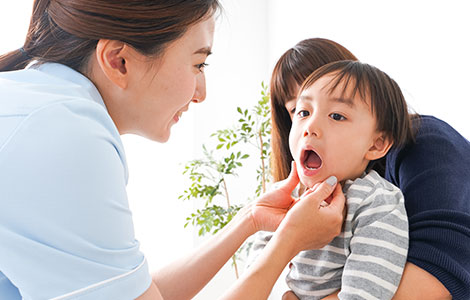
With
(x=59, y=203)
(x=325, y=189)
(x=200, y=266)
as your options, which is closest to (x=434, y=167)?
(x=325, y=189)

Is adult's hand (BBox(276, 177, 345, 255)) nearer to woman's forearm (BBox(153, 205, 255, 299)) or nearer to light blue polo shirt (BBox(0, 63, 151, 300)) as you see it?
woman's forearm (BBox(153, 205, 255, 299))

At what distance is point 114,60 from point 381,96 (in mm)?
635

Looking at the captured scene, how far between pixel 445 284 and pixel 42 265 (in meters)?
0.78

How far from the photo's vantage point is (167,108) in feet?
3.49

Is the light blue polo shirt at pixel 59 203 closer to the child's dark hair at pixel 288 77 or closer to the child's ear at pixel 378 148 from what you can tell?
the child's ear at pixel 378 148

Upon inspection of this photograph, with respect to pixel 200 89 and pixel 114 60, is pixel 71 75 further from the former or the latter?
pixel 200 89

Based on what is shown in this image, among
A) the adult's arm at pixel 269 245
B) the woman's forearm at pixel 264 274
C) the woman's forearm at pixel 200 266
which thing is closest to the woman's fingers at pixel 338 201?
the adult's arm at pixel 269 245

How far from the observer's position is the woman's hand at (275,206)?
128 cm

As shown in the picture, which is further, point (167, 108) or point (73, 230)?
point (167, 108)

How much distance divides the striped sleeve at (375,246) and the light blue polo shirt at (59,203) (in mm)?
472

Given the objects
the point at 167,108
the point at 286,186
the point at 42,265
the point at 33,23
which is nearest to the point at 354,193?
the point at 286,186

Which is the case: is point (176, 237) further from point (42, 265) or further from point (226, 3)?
point (42, 265)

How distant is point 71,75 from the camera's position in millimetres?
938

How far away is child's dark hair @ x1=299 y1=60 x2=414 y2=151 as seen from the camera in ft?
3.74
